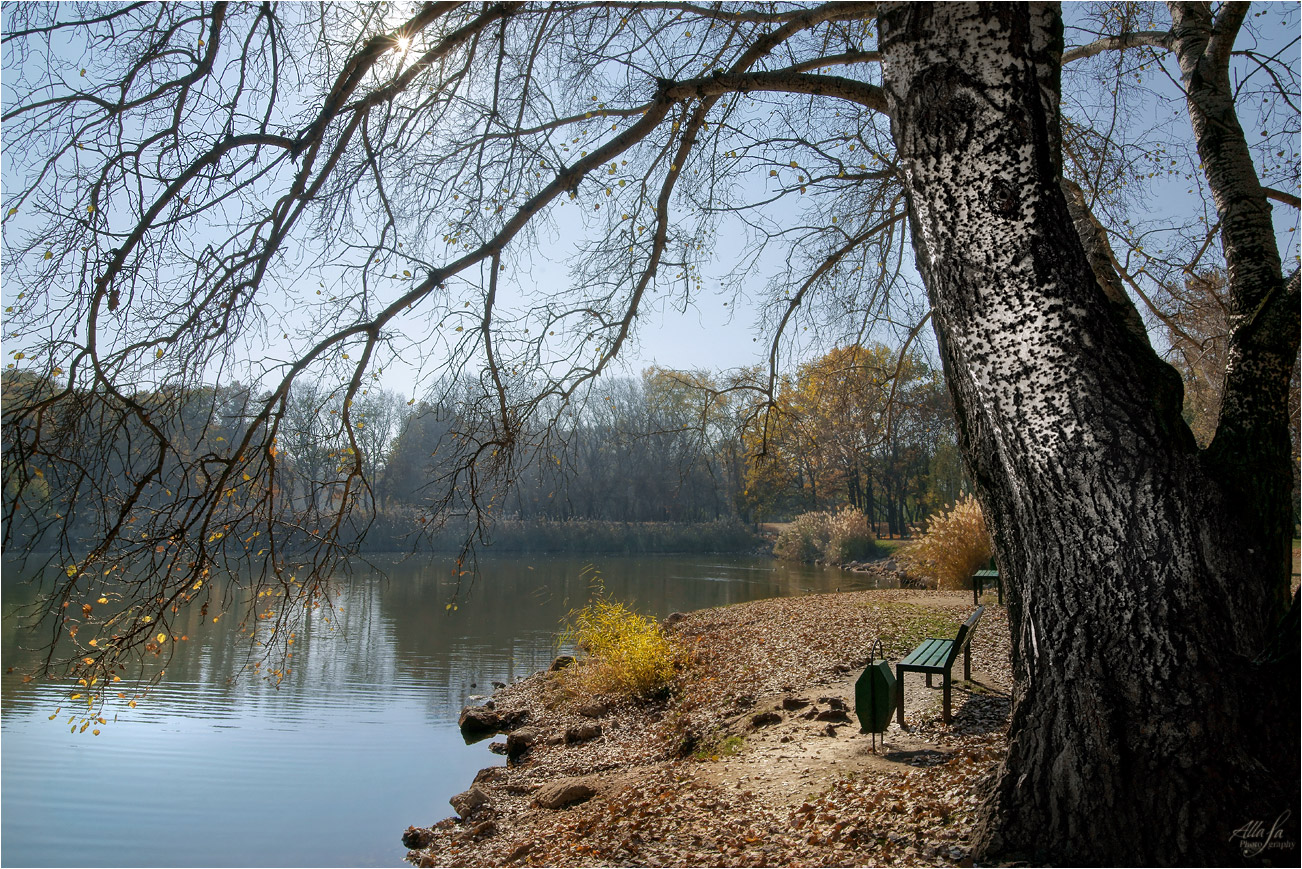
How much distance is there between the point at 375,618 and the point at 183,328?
1435 cm

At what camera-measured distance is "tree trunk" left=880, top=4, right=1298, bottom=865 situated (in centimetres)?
264

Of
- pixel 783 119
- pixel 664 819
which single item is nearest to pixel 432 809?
pixel 664 819

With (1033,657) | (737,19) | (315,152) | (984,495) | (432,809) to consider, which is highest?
(737,19)

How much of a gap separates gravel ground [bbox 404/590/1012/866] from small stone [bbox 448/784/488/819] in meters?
0.02

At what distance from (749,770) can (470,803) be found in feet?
8.12

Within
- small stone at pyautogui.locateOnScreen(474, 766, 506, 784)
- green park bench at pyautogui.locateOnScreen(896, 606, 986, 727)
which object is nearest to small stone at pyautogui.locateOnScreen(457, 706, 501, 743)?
small stone at pyautogui.locateOnScreen(474, 766, 506, 784)

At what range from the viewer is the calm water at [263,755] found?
259 inches

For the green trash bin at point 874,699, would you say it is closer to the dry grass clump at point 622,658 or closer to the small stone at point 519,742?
the dry grass clump at point 622,658

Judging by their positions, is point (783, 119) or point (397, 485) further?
point (397, 485)

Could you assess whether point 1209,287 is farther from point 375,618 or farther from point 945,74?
point 375,618

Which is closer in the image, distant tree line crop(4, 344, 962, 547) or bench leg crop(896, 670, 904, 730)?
distant tree line crop(4, 344, 962, 547)

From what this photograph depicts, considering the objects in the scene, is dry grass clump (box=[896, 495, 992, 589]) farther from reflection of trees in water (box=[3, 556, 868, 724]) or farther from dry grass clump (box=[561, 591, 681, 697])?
dry grass clump (box=[561, 591, 681, 697])

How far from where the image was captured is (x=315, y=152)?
181 inches

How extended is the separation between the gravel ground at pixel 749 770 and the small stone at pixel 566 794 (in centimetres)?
1
